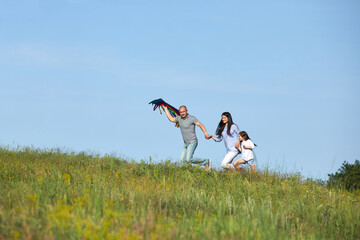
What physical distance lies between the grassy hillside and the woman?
1287 mm

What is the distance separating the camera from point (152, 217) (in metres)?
5.31

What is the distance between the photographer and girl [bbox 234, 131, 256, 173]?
13070 mm

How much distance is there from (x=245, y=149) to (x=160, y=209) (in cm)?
728

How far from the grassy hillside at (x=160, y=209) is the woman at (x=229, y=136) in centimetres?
129

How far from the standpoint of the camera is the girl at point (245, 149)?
515 inches

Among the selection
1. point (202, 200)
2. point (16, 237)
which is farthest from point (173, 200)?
point (16, 237)

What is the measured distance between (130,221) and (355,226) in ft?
15.8

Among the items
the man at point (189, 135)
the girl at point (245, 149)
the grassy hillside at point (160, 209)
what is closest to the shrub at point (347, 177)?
the grassy hillside at point (160, 209)

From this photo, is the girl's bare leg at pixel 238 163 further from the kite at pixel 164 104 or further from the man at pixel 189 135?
the kite at pixel 164 104

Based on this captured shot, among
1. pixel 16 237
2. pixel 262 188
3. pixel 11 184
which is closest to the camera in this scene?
pixel 16 237

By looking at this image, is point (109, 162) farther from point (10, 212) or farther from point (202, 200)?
point (10, 212)

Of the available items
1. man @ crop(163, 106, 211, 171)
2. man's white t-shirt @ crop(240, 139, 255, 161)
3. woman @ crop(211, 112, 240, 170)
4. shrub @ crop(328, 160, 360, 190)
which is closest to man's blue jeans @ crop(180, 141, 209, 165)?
man @ crop(163, 106, 211, 171)

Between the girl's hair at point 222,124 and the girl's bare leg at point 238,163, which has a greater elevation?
the girl's hair at point 222,124

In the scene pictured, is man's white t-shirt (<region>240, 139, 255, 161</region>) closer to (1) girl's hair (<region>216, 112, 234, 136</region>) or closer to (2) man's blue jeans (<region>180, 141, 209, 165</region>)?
(1) girl's hair (<region>216, 112, 234, 136</region>)
